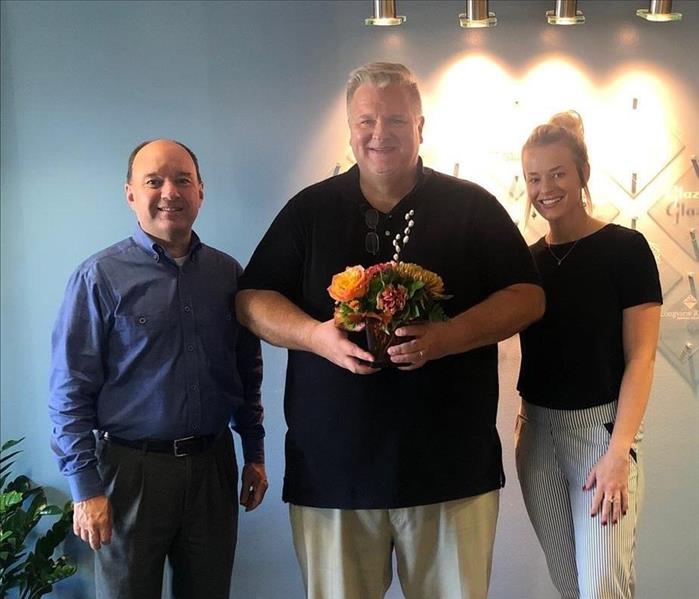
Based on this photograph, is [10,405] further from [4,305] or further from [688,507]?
[688,507]

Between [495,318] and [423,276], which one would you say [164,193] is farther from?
[495,318]

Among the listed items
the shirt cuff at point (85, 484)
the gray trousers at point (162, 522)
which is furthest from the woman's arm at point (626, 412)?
the shirt cuff at point (85, 484)

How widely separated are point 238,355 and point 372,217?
58cm

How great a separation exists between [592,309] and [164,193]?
1108mm

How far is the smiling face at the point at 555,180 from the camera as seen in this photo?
1.68m

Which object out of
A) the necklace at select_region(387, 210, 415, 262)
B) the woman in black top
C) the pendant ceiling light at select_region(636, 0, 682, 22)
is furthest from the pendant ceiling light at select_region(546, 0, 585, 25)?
the necklace at select_region(387, 210, 415, 262)

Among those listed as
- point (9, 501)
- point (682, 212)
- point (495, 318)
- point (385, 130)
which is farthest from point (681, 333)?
point (9, 501)

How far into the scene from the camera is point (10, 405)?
Answer: 2.46m

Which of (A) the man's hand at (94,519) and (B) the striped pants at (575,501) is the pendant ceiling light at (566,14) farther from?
(A) the man's hand at (94,519)

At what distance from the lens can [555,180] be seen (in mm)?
1686

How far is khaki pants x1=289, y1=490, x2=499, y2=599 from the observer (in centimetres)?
153

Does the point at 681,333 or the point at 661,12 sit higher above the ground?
the point at 661,12

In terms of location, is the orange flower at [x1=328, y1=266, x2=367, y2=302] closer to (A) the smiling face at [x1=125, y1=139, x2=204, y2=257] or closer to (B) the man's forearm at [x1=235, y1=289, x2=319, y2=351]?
(B) the man's forearm at [x1=235, y1=289, x2=319, y2=351]

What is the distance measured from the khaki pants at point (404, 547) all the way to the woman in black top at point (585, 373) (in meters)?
0.25
